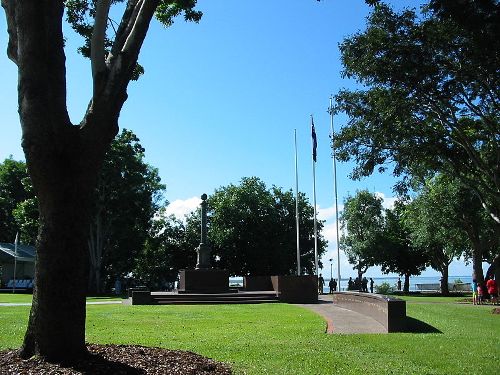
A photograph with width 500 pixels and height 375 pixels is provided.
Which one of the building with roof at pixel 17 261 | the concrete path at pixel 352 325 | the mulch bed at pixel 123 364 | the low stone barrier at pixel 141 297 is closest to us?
the mulch bed at pixel 123 364

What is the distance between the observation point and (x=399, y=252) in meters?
53.5

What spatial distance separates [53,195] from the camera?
680 centimetres

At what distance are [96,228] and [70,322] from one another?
133 ft

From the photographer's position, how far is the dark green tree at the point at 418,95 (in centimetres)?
1745

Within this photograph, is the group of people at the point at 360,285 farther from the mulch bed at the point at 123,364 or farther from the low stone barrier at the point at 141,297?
the mulch bed at the point at 123,364

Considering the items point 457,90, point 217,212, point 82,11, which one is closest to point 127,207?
point 217,212

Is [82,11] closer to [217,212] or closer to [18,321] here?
[18,321]

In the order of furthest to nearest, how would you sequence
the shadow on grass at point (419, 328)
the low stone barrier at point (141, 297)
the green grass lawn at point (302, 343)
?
1. the low stone barrier at point (141, 297)
2. the shadow on grass at point (419, 328)
3. the green grass lawn at point (302, 343)

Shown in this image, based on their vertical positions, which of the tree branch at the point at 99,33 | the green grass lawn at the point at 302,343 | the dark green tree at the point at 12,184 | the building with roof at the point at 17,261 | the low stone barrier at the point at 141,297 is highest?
the dark green tree at the point at 12,184

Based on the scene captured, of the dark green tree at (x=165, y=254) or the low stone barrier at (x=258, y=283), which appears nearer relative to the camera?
the low stone barrier at (x=258, y=283)

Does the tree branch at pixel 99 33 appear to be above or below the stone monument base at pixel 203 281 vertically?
above

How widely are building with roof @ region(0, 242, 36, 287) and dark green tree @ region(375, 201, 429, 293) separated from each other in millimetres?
33379

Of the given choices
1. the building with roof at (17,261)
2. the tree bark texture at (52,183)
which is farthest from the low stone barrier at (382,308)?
the building with roof at (17,261)

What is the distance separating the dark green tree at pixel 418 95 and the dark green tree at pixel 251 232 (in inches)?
1154
